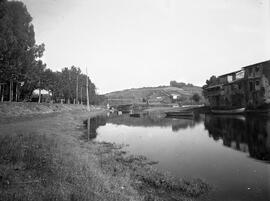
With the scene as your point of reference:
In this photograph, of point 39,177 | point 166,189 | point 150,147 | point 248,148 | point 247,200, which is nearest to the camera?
point 39,177

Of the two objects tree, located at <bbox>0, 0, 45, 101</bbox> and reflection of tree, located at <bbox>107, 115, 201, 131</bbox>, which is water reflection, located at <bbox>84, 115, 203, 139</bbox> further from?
tree, located at <bbox>0, 0, 45, 101</bbox>

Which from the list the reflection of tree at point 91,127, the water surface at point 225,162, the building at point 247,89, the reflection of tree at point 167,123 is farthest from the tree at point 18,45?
the building at point 247,89

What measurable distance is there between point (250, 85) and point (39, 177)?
60.2 meters

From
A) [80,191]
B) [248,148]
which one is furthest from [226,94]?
[80,191]

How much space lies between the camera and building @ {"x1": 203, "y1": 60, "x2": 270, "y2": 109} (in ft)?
160

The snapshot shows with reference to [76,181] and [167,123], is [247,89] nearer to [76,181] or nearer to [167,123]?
[167,123]

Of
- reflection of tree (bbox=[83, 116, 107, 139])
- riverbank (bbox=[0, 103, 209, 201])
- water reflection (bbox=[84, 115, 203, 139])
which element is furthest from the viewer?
water reflection (bbox=[84, 115, 203, 139])

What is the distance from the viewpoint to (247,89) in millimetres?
54812

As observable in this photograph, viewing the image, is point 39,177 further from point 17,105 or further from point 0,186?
point 17,105

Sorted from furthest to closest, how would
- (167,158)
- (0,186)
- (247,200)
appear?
(167,158) < (247,200) < (0,186)

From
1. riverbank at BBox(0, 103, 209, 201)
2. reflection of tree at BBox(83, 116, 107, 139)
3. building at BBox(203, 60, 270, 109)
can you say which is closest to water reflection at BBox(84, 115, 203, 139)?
reflection of tree at BBox(83, 116, 107, 139)

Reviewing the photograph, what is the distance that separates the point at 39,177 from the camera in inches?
310

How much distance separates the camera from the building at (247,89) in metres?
48.8

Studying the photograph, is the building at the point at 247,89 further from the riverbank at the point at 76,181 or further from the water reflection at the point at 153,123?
the riverbank at the point at 76,181
